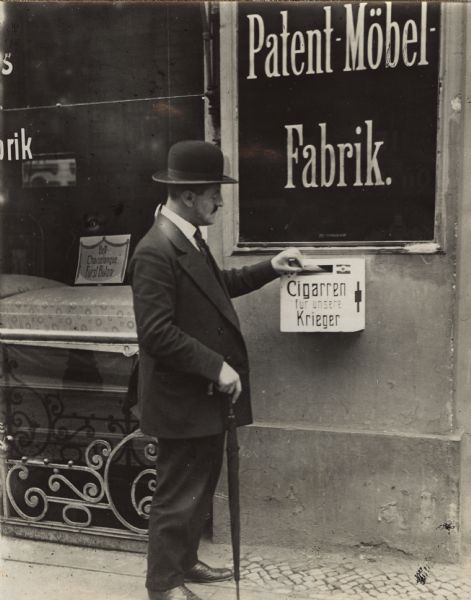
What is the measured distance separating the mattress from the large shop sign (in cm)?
84

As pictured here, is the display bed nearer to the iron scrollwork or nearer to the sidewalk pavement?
the iron scrollwork

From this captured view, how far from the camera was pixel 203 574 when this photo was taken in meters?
3.61

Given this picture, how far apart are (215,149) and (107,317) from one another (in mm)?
1391

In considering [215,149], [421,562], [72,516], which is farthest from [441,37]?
[72,516]

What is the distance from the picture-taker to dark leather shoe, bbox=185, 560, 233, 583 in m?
3.60

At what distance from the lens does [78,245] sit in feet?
15.4

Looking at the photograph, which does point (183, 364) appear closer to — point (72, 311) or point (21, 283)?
point (72, 311)

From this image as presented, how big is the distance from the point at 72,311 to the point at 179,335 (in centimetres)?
150

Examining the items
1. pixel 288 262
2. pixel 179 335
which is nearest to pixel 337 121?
pixel 288 262

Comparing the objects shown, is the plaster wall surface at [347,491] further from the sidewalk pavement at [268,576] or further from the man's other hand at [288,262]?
the man's other hand at [288,262]

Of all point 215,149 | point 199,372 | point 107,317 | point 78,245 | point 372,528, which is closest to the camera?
point 199,372

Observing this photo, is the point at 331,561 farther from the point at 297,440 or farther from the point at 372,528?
the point at 297,440

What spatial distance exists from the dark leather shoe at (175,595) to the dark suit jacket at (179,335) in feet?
2.32

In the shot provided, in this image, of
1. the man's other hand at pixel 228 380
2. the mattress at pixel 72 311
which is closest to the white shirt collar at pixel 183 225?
the man's other hand at pixel 228 380
